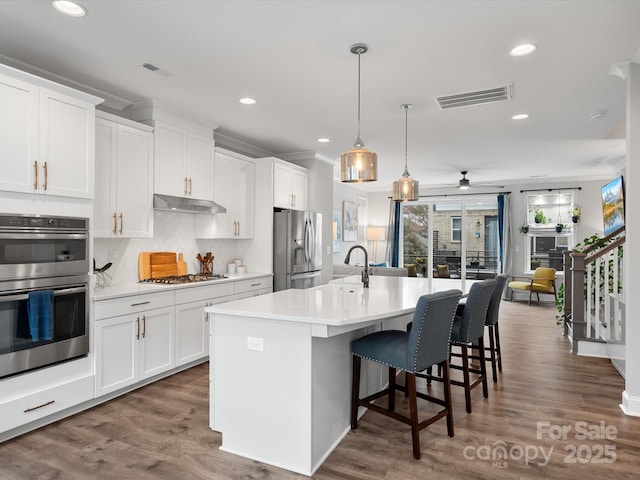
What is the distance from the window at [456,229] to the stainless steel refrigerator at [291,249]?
5124 mm

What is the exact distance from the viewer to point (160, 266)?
14.1 feet

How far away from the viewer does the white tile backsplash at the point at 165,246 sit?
3908 mm

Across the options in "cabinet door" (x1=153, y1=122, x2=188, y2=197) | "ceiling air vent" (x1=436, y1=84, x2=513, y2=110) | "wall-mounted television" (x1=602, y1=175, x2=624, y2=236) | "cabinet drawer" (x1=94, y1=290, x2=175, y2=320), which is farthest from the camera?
"wall-mounted television" (x1=602, y1=175, x2=624, y2=236)

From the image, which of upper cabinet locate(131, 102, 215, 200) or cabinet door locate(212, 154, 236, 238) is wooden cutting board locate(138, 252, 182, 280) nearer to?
cabinet door locate(212, 154, 236, 238)

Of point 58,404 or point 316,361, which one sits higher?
point 316,361

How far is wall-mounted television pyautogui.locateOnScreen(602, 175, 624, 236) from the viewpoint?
5.09m

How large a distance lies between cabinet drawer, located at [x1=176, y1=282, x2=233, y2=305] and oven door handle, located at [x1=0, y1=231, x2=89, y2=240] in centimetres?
110

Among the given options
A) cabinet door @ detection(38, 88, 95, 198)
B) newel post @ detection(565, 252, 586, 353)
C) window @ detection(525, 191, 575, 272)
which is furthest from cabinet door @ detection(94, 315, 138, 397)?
window @ detection(525, 191, 575, 272)

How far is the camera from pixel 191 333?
404cm

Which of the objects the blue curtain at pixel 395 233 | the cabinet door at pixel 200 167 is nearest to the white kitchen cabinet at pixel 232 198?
the cabinet door at pixel 200 167

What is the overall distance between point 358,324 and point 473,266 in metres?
7.92

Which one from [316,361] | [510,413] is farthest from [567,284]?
[316,361]

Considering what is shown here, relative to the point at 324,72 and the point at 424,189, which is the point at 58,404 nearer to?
the point at 324,72

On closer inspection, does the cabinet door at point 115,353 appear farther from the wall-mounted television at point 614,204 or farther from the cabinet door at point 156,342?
the wall-mounted television at point 614,204
